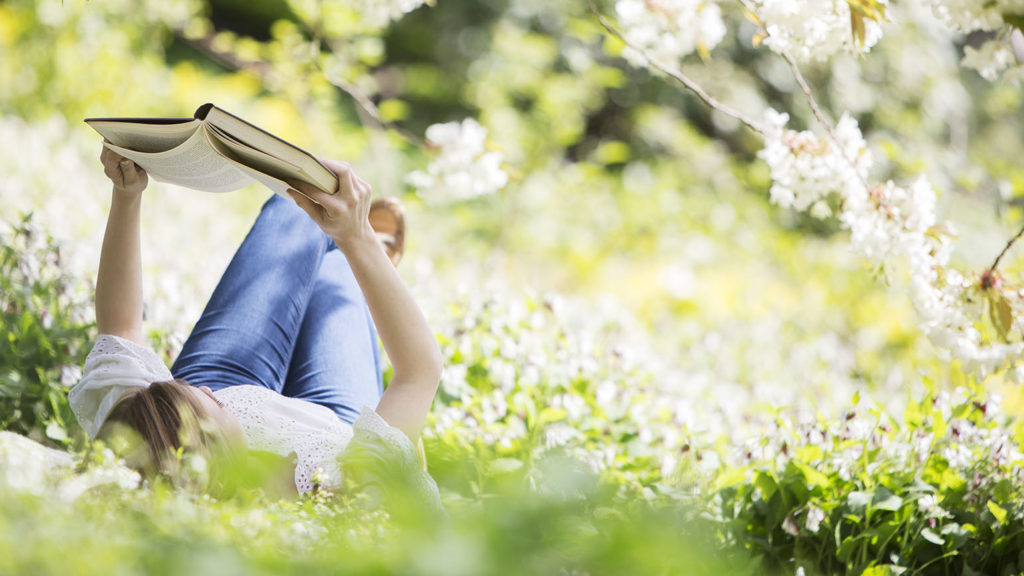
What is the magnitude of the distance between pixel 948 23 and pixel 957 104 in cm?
737

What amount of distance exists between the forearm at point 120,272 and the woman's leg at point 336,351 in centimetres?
41

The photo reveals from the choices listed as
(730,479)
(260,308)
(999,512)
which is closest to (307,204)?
(260,308)

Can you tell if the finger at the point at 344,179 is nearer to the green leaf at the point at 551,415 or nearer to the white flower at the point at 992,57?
the green leaf at the point at 551,415

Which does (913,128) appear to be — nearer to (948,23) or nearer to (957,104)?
(957,104)

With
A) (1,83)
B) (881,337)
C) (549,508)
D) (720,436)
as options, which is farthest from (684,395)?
(1,83)

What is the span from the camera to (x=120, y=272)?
1709mm

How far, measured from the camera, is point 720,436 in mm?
2529

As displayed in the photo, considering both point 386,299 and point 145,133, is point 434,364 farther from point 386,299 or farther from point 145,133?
point 145,133

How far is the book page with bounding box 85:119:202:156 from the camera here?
1391 millimetres

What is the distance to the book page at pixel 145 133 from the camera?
54.7 inches

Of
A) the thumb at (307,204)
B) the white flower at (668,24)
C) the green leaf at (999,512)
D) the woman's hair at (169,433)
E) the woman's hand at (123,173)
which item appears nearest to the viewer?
the woman's hair at (169,433)

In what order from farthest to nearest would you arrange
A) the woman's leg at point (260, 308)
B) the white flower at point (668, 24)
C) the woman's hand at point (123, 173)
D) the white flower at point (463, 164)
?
1. the white flower at point (463, 164)
2. the white flower at point (668, 24)
3. the woman's leg at point (260, 308)
4. the woman's hand at point (123, 173)

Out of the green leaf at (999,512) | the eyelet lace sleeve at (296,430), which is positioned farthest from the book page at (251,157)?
the green leaf at (999,512)

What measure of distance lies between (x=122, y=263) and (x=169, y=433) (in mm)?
526
